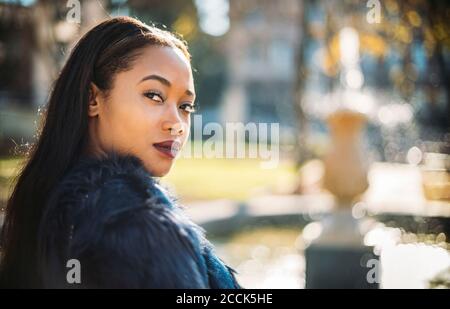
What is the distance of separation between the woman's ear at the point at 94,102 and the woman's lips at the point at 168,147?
0.17m

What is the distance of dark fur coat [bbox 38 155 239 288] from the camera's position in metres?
1.08

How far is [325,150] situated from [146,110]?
9.26 metres

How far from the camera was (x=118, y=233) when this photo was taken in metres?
1.09

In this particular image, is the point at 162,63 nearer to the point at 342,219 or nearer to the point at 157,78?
the point at 157,78

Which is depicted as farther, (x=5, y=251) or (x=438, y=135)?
(x=438, y=135)

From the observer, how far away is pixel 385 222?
A: 7.85m

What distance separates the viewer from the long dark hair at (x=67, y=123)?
1325mm

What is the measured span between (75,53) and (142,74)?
0.66ft

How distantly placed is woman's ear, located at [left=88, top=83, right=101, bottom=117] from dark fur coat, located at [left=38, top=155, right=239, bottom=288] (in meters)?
0.15

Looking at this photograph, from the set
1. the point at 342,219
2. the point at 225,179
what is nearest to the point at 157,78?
the point at 342,219

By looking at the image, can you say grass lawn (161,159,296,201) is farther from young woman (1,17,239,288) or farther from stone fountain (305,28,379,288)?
young woman (1,17,239,288)
